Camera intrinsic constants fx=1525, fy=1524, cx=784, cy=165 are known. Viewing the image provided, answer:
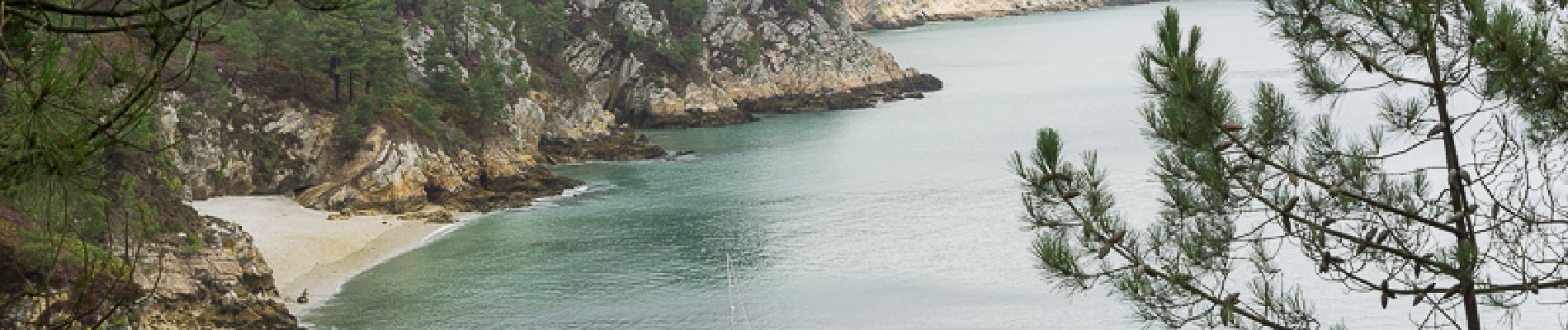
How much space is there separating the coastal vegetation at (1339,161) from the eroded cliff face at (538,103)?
25274 millimetres

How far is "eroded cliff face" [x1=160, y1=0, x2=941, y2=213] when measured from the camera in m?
40.3

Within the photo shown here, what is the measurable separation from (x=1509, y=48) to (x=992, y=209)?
107ft

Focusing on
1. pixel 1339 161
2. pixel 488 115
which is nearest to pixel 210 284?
pixel 1339 161

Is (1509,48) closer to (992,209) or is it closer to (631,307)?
(631,307)

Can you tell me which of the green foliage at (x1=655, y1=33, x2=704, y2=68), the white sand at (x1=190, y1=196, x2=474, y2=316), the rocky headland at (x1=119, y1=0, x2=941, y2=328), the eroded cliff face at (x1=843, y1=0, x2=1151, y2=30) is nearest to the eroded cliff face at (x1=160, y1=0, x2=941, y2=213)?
the rocky headland at (x1=119, y1=0, x2=941, y2=328)

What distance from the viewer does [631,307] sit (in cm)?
2958

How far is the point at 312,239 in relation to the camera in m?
36.1


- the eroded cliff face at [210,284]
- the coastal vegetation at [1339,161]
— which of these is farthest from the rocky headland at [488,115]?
the coastal vegetation at [1339,161]

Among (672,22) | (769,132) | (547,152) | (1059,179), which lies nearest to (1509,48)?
(1059,179)

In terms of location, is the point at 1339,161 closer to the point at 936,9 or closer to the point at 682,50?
the point at 682,50

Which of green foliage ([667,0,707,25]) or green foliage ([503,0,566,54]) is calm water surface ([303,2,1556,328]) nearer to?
green foliage ([503,0,566,54])

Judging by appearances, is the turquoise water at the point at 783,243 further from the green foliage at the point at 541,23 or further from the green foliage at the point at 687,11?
the green foliage at the point at 687,11

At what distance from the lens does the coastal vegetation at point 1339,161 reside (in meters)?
9.30

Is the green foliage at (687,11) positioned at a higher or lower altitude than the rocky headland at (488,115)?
higher
